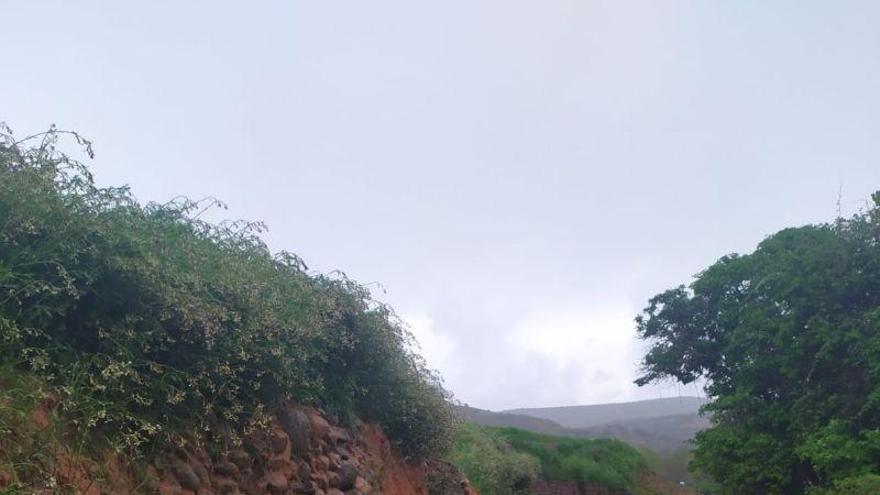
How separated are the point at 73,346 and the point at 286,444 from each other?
103 inches

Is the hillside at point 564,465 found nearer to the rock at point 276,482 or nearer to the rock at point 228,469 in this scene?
the rock at point 276,482

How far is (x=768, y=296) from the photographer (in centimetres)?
2044

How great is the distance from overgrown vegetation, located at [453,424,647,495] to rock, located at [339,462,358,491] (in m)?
6.33

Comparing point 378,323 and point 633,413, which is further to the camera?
point 633,413

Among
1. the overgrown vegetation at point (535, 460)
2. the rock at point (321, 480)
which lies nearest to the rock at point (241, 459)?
the rock at point (321, 480)

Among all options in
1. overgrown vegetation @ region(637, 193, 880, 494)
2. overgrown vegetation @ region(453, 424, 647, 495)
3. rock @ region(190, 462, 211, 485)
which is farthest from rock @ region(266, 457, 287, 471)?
overgrown vegetation @ region(637, 193, 880, 494)

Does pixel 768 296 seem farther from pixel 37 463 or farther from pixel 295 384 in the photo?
pixel 37 463

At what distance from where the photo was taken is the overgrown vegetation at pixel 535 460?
1609 cm

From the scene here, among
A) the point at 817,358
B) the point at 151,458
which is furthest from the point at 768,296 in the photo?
the point at 151,458

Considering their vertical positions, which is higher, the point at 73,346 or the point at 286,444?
the point at 73,346

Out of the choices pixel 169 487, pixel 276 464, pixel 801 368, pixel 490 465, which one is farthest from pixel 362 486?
pixel 801 368

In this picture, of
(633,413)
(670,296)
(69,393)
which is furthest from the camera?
(633,413)

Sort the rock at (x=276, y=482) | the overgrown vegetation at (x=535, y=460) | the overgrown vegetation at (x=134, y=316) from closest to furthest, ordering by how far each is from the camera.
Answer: the overgrown vegetation at (x=134, y=316), the rock at (x=276, y=482), the overgrown vegetation at (x=535, y=460)

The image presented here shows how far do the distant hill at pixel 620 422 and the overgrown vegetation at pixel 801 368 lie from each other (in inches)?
918
